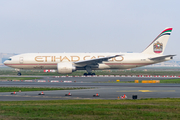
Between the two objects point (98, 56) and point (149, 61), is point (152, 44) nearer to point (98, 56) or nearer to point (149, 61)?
point (149, 61)

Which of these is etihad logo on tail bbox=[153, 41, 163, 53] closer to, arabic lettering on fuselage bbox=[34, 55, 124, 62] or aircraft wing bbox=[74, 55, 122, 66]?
arabic lettering on fuselage bbox=[34, 55, 124, 62]

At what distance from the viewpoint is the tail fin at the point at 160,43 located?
52969 millimetres

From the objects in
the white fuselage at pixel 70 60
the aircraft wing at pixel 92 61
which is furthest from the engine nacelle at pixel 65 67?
the white fuselage at pixel 70 60

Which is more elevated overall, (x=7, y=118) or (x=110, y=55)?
(x=110, y=55)

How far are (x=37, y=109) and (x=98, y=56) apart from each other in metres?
39.4

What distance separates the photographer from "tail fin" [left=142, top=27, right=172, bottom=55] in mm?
52969

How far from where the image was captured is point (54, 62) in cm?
5106

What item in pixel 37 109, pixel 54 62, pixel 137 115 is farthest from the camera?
pixel 54 62

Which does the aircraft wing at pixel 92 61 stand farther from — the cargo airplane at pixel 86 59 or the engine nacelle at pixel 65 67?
the engine nacelle at pixel 65 67

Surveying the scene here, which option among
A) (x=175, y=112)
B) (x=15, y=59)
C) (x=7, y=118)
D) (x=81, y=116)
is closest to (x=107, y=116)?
(x=81, y=116)

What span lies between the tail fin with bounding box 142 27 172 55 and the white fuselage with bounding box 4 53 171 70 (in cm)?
178

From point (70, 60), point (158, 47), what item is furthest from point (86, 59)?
point (158, 47)

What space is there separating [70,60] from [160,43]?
20.4 m

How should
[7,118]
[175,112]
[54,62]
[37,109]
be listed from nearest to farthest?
[7,118]
[175,112]
[37,109]
[54,62]
